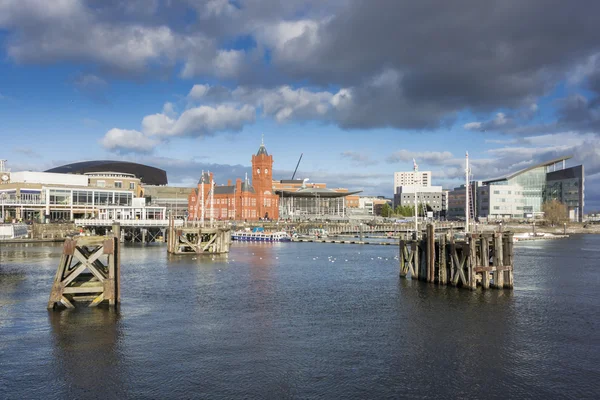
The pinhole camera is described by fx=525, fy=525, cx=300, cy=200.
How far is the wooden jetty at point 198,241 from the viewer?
75438 millimetres

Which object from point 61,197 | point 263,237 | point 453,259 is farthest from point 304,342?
point 61,197

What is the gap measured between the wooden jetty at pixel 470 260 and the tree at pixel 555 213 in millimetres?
139972

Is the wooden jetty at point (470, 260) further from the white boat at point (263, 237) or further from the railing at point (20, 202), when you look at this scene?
the railing at point (20, 202)

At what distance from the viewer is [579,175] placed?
178 metres

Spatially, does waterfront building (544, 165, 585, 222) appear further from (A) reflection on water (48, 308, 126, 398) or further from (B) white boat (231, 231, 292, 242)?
(A) reflection on water (48, 308, 126, 398)

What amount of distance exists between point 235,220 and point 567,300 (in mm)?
128338

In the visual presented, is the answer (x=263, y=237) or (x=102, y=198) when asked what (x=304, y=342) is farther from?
(x=102, y=198)

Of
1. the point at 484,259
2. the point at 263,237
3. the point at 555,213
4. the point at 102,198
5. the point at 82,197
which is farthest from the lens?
the point at 555,213

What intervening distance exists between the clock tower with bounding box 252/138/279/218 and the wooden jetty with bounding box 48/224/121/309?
130 m

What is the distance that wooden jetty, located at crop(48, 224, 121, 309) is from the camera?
1264 inches

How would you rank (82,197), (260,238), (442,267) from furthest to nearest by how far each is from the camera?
1. (82,197)
2. (260,238)
3. (442,267)

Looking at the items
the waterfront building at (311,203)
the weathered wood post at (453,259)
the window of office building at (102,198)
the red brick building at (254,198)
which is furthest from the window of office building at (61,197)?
the weathered wood post at (453,259)

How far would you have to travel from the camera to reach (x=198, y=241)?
76500 millimetres

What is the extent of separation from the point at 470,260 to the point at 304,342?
18.6 meters
